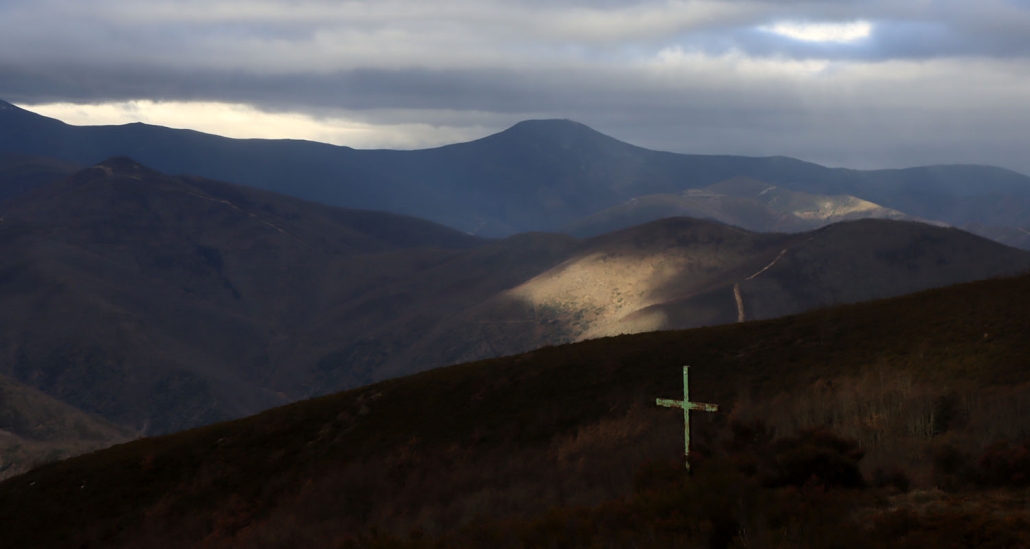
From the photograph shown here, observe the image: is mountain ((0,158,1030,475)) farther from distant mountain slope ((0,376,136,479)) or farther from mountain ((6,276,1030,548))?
mountain ((6,276,1030,548))

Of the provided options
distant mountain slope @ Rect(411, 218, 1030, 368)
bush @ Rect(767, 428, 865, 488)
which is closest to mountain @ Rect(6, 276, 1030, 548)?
bush @ Rect(767, 428, 865, 488)

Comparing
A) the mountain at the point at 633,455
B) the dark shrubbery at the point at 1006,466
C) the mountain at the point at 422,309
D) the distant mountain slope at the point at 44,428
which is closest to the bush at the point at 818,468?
the mountain at the point at 633,455

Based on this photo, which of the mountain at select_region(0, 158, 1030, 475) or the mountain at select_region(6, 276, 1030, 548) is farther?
the mountain at select_region(0, 158, 1030, 475)

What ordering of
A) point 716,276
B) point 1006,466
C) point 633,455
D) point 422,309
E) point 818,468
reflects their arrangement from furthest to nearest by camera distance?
point 422,309, point 716,276, point 633,455, point 818,468, point 1006,466

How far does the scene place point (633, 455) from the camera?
2241 cm

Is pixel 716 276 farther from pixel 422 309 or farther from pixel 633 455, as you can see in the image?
pixel 633 455

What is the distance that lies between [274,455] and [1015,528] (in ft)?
93.4

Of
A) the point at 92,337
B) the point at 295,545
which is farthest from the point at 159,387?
the point at 295,545

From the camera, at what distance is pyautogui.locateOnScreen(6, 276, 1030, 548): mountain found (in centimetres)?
1258

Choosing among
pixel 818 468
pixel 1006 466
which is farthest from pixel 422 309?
pixel 1006 466

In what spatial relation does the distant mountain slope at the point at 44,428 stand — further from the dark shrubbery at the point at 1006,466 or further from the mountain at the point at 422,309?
the dark shrubbery at the point at 1006,466

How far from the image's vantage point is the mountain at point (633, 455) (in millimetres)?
12578

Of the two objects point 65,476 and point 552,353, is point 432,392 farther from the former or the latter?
point 65,476

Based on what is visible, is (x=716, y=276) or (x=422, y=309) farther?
(x=422, y=309)
